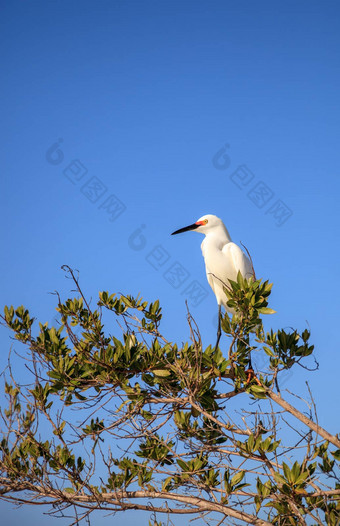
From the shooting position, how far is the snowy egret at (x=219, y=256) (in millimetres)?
5035

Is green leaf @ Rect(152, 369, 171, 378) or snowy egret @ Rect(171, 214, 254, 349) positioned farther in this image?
snowy egret @ Rect(171, 214, 254, 349)

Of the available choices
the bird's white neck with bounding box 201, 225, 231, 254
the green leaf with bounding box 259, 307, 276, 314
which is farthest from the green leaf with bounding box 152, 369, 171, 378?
the bird's white neck with bounding box 201, 225, 231, 254

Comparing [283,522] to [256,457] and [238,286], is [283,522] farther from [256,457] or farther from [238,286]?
[238,286]

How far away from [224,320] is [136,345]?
0.74 metres

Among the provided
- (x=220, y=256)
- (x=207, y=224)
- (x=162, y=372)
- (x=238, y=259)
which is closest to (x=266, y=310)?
(x=162, y=372)

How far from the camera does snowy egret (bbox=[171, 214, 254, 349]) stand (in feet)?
16.5

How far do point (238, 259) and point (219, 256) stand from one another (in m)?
0.22

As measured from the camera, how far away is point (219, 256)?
509cm

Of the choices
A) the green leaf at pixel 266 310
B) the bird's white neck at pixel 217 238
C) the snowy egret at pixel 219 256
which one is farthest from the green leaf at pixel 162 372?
the bird's white neck at pixel 217 238

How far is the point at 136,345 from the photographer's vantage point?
3678mm

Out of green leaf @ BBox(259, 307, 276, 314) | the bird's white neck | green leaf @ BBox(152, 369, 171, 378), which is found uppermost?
the bird's white neck

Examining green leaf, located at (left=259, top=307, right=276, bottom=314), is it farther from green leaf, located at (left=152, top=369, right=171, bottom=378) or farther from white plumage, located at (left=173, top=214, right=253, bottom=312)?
white plumage, located at (left=173, top=214, right=253, bottom=312)

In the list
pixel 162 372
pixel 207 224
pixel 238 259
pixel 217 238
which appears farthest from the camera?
pixel 207 224

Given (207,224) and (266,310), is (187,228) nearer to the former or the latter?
(207,224)
